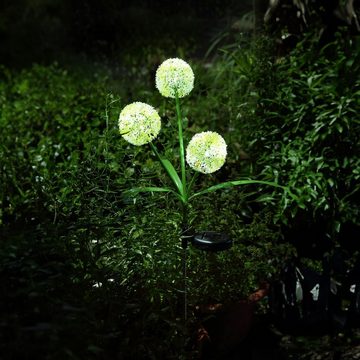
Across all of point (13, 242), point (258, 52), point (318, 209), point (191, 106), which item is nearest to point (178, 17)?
point (191, 106)

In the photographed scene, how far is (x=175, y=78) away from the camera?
371 cm

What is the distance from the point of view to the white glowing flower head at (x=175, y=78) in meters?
3.72

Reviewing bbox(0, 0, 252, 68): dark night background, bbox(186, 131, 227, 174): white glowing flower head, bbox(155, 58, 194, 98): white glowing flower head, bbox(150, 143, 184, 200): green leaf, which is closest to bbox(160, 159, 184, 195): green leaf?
bbox(150, 143, 184, 200): green leaf

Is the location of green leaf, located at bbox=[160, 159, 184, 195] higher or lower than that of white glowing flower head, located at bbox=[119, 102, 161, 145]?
lower

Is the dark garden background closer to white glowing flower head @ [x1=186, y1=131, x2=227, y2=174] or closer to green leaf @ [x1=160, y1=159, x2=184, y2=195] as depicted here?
green leaf @ [x1=160, y1=159, x2=184, y2=195]

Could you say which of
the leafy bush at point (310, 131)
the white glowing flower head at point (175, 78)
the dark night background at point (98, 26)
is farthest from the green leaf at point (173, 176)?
the dark night background at point (98, 26)

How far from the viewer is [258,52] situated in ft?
16.4

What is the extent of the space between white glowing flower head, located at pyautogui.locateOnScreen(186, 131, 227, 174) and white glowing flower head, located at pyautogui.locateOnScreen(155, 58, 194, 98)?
Result: 32 cm

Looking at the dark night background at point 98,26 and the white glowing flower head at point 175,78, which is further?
the dark night background at point 98,26

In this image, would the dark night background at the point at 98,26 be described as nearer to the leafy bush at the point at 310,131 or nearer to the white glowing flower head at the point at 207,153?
the leafy bush at the point at 310,131

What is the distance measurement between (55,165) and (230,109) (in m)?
1.44

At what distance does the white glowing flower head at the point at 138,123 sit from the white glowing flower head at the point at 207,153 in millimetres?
239

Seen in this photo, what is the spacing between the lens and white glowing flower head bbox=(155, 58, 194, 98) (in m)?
3.72

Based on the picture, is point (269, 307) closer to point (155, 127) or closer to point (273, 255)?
point (273, 255)
